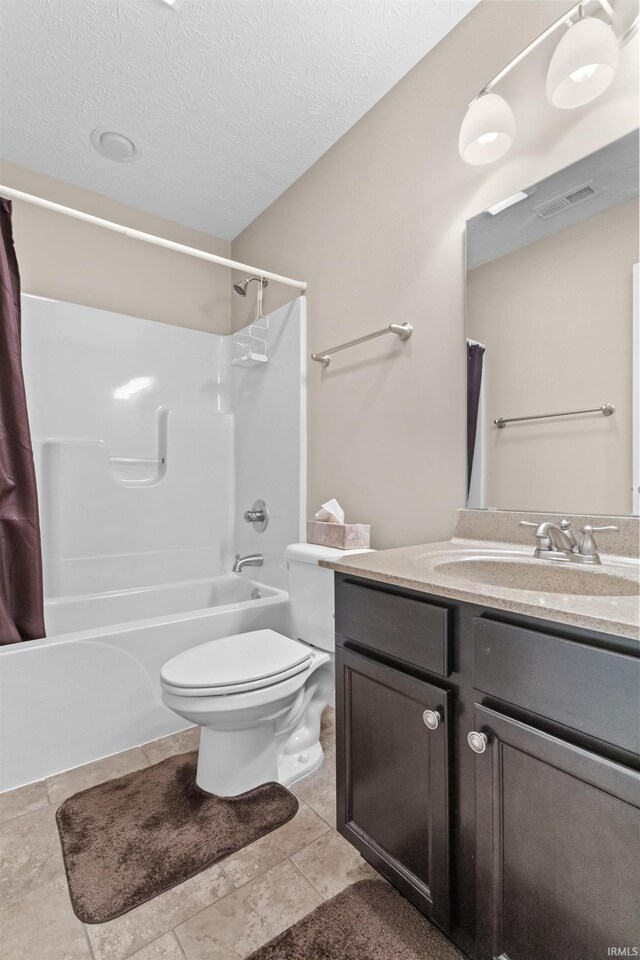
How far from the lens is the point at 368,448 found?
1.87 meters

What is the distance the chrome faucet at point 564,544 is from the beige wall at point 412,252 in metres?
0.39

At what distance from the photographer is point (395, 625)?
3.24ft

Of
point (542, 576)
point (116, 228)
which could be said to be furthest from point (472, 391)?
point (116, 228)

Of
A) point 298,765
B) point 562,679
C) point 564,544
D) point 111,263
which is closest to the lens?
point 562,679

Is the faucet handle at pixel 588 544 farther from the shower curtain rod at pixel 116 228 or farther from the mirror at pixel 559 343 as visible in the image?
the shower curtain rod at pixel 116 228

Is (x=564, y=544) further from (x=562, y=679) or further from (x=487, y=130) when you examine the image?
(x=487, y=130)

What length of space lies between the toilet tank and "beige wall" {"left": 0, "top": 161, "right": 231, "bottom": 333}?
1725mm

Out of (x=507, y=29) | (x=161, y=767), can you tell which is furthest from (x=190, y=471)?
(x=507, y=29)

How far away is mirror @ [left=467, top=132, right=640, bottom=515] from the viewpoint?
3.63ft

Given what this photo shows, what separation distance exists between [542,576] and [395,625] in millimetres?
378

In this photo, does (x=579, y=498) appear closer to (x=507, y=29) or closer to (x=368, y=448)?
(x=368, y=448)

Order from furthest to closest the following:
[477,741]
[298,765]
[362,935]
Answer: [298,765], [362,935], [477,741]

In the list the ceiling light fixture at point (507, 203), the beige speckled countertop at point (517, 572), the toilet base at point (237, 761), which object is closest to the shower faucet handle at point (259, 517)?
the toilet base at point (237, 761)

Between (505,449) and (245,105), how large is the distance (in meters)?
1.72
